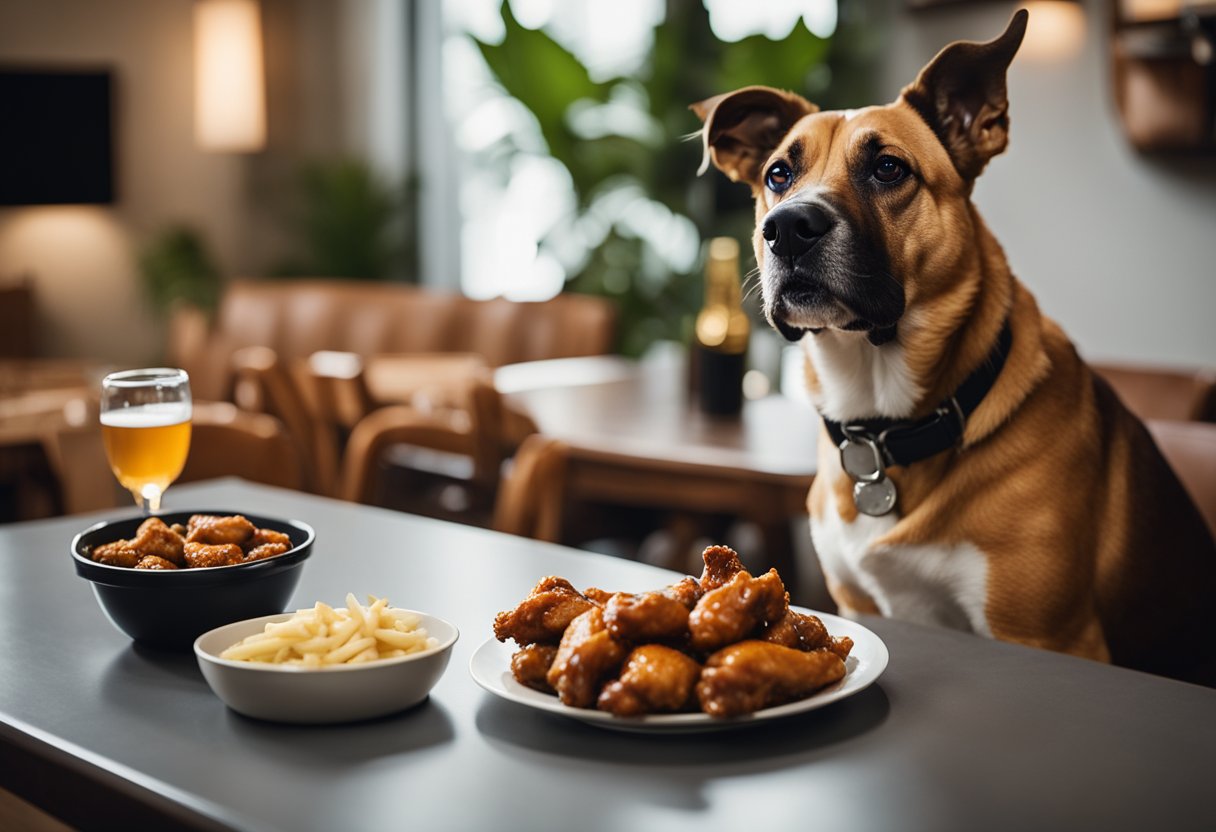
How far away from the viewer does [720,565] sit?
1.18 metres

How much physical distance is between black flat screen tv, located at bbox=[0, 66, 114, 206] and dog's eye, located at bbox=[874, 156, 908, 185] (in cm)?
684

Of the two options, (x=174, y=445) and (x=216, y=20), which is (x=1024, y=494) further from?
(x=216, y=20)

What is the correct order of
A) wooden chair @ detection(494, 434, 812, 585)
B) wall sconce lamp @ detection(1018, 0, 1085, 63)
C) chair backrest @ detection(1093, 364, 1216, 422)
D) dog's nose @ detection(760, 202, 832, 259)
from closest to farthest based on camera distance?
dog's nose @ detection(760, 202, 832, 259)
wooden chair @ detection(494, 434, 812, 585)
chair backrest @ detection(1093, 364, 1216, 422)
wall sconce lamp @ detection(1018, 0, 1085, 63)

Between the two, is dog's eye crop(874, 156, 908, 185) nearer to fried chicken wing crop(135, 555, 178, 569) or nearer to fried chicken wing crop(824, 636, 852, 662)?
fried chicken wing crop(824, 636, 852, 662)

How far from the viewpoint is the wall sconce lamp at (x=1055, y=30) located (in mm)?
4824

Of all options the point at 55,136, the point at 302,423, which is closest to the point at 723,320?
the point at 302,423

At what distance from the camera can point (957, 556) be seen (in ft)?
5.79

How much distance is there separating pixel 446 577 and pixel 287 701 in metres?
0.52

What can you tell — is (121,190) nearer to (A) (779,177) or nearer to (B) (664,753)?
(A) (779,177)

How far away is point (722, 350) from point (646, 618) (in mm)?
2383

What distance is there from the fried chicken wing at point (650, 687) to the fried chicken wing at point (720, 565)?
0.53 ft

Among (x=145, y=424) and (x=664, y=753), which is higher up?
(x=145, y=424)

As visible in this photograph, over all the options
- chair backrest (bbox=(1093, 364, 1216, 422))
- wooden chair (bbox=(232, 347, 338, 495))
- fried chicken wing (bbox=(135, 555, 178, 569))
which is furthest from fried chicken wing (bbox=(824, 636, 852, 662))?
wooden chair (bbox=(232, 347, 338, 495))

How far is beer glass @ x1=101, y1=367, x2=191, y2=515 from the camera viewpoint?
1.56 metres
